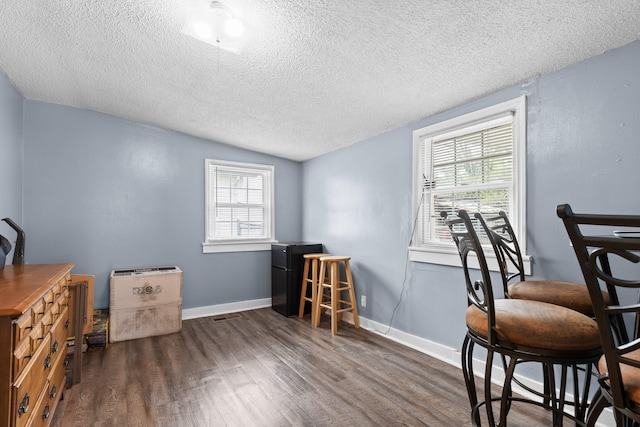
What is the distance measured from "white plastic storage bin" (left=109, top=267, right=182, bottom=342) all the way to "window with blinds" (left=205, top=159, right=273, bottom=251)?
814mm

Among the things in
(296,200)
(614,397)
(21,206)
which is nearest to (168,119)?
(21,206)

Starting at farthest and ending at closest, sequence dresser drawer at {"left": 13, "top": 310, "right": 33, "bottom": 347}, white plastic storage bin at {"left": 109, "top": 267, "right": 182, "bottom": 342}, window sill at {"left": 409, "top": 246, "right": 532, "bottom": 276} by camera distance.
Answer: white plastic storage bin at {"left": 109, "top": 267, "right": 182, "bottom": 342}
window sill at {"left": 409, "top": 246, "right": 532, "bottom": 276}
dresser drawer at {"left": 13, "top": 310, "right": 33, "bottom": 347}

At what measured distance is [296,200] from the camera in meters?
4.70

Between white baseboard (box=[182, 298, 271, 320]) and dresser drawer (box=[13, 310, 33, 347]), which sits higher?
dresser drawer (box=[13, 310, 33, 347])

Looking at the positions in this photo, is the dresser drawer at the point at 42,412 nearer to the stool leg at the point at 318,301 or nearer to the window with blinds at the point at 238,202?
the stool leg at the point at 318,301

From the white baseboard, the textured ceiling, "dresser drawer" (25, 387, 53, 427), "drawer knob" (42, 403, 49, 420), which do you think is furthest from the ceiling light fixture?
the white baseboard

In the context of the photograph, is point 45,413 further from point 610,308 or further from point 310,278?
point 310,278

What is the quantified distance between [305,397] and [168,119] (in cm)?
302

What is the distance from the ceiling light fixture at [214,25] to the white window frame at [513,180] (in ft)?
5.54

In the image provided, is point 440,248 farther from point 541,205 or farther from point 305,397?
point 305,397

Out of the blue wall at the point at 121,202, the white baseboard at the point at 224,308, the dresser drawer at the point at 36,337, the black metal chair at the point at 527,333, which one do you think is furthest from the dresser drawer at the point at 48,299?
the white baseboard at the point at 224,308

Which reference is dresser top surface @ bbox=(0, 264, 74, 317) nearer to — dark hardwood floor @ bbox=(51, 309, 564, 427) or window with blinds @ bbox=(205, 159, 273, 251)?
dark hardwood floor @ bbox=(51, 309, 564, 427)

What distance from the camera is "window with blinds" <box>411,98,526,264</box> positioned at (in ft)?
7.18

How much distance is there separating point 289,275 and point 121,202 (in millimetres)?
2033
